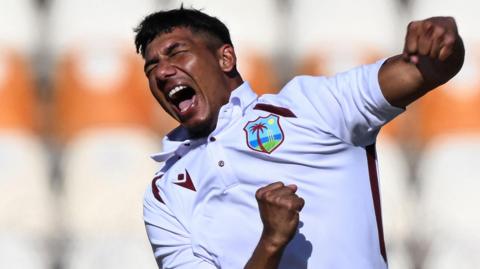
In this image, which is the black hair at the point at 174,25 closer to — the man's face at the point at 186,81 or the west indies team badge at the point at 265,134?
the man's face at the point at 186,81

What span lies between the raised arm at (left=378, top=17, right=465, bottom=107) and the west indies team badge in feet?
1.08

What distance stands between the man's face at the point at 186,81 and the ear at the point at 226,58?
2 centimetres

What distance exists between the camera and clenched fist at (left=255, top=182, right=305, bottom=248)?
7.63 ft

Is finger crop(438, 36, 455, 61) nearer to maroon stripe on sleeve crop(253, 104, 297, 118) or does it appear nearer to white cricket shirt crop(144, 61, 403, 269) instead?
white cricket shirt crop(144, 61, 403, 269)

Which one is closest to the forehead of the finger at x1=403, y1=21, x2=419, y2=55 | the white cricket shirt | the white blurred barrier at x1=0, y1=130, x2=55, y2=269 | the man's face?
the man's face

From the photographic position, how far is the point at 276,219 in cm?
234

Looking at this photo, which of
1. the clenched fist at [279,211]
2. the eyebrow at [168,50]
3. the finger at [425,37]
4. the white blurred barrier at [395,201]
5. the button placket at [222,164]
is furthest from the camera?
the white blurred barrier at [395,201]

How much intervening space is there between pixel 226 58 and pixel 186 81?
0.55 feet

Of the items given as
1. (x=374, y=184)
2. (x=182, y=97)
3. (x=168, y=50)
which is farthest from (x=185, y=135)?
(x=374, y=184)

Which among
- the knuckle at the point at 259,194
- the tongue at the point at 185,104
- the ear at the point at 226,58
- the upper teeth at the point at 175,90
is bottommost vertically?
the knuckle at the point at 259,194

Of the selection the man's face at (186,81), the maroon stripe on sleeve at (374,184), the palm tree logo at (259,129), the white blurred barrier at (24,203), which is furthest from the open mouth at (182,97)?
the white blurred barrier at (24,203)

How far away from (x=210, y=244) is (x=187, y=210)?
0.40 ft

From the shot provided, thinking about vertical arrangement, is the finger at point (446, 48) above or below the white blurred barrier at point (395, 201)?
above

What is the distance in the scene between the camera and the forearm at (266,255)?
237cm
